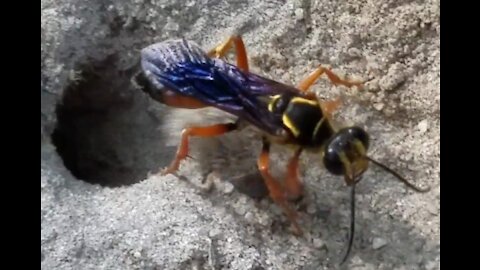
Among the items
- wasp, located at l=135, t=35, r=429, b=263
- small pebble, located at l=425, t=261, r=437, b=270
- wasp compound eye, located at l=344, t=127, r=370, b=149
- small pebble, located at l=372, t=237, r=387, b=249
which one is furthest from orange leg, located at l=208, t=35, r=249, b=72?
small pebble, located at l=425, t=261, r=437, b=270

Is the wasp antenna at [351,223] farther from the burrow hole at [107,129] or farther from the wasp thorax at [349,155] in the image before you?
the burrow hole at [107,129]

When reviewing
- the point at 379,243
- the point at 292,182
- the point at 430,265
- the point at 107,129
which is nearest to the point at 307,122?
the point at 292,182

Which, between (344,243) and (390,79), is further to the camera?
(390,79)

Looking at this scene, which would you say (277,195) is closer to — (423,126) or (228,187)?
(228,187)

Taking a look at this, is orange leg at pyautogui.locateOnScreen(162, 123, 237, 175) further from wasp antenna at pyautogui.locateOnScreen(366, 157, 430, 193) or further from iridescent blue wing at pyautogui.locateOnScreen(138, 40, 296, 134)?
wasp antenna at pyautogui.locateOnScreen(366, 157, 430, 193)

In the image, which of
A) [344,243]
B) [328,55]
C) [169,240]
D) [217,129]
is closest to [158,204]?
[169,240]

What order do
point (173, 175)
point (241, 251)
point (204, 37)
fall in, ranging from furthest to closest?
1. point (204, 37)
2. point (173, 175)
3. point (241, 251)

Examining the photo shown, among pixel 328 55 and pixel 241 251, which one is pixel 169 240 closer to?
pixel 241 251

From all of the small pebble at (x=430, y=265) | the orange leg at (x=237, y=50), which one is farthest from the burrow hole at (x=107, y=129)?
the small pebble at (x=430, y=265)
